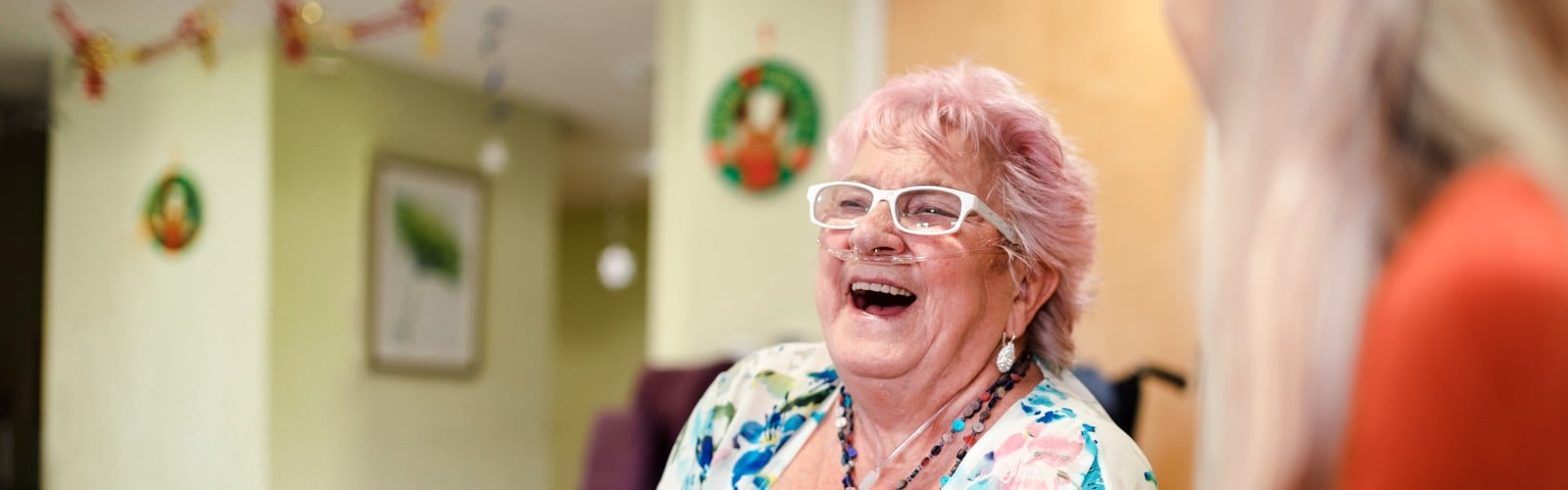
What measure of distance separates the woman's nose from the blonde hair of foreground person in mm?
490

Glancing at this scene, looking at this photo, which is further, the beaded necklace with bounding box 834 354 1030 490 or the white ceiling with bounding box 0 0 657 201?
the white ceiling with bounding box 0 0 657 201

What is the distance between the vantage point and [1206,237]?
0.65 metres

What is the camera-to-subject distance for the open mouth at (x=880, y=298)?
109 centimetres

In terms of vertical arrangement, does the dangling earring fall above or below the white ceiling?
below

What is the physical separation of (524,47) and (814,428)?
146 centimetres

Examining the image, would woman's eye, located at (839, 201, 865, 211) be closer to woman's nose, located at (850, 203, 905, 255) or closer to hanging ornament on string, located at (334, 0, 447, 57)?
woman's nose, located at (850, 203, 905, 255)

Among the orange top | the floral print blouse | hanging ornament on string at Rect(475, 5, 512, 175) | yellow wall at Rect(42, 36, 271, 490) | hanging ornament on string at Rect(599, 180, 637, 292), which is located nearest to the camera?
the orange top

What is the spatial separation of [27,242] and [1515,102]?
1.89m

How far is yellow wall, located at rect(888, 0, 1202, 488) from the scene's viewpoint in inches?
89.0

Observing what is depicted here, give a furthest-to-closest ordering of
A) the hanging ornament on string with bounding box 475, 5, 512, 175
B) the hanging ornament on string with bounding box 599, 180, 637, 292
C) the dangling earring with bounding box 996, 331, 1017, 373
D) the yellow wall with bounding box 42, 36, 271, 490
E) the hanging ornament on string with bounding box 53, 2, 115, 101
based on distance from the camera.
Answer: the hanging ornament on string with bounding box 599, 180, 637, 292 < the hanging ornament on string with bounding box 475, 5, 512, 175 < the hanging ornament on string with bounding box 53, 2, 115, 101 < the yellow wall with bounding box 42, 36, 271, 490 < the dangling earring with bounding box 996, 331, 1017, 373

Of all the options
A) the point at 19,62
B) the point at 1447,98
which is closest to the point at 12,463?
the point at 19,62

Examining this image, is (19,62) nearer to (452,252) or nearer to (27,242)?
(27,242)

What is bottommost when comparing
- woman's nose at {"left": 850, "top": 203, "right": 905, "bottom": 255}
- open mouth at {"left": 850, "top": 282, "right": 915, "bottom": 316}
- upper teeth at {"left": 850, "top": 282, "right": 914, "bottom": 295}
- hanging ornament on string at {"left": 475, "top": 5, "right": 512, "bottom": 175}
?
open mouth at {"left": 850, "top": 282, "right": 915, "bottom": 316}

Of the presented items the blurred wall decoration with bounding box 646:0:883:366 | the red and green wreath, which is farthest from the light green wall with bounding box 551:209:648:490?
the red and green wreath
